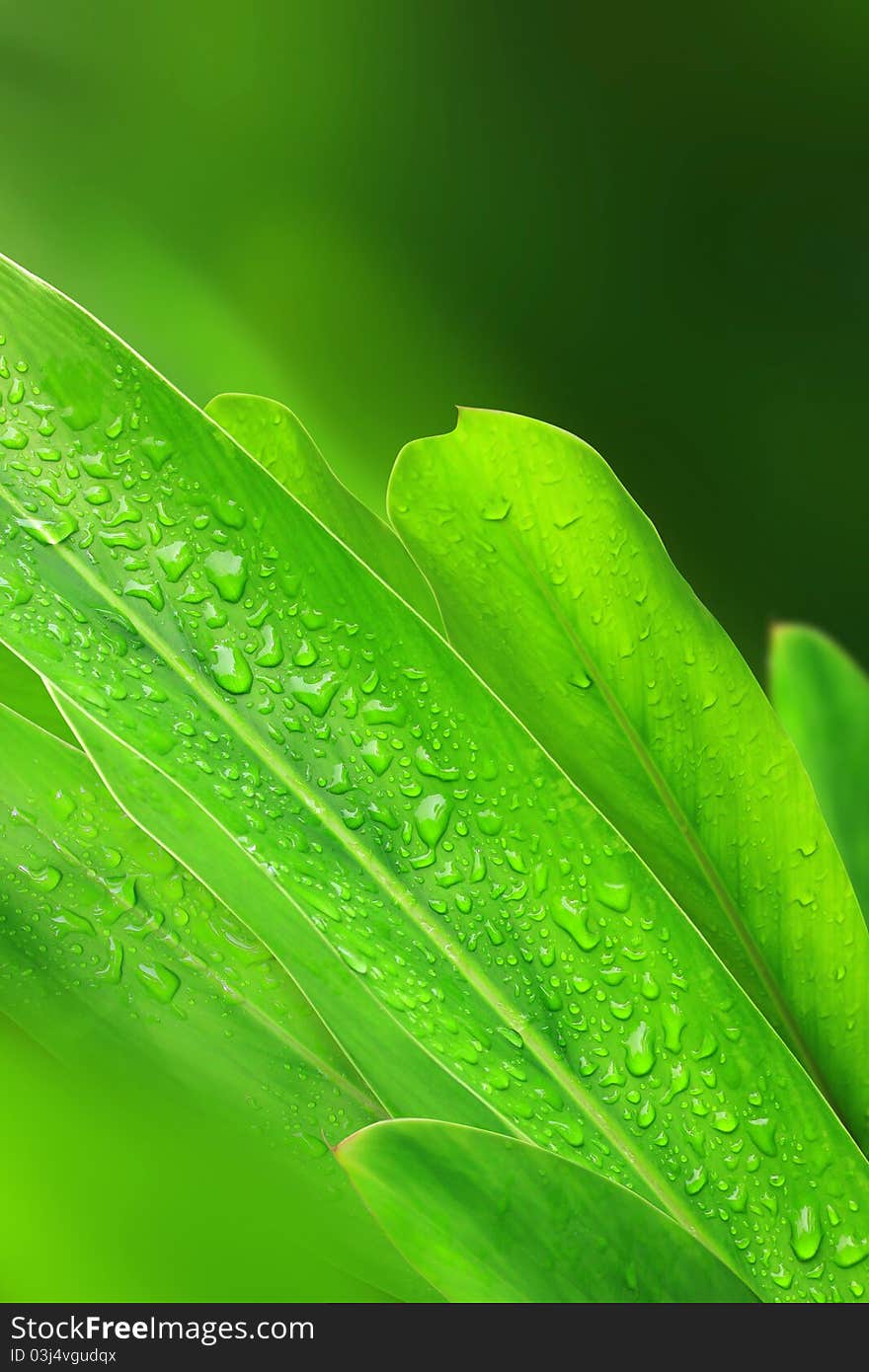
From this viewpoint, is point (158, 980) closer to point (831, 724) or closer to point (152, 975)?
point (152, 975)

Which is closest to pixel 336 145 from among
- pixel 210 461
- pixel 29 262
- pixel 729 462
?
pixel 29 262

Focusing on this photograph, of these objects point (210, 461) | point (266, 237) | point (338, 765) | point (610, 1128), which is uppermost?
point (266, 237)

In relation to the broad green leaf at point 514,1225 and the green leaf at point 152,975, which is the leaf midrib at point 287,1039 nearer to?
the green leaf at point 152,975

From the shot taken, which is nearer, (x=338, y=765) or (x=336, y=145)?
(x=338, y=765)

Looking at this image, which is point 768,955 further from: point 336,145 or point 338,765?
point 336,145

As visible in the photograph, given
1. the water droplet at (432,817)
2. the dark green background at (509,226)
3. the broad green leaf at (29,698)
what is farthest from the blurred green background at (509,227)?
the water droplet at (432,817)
